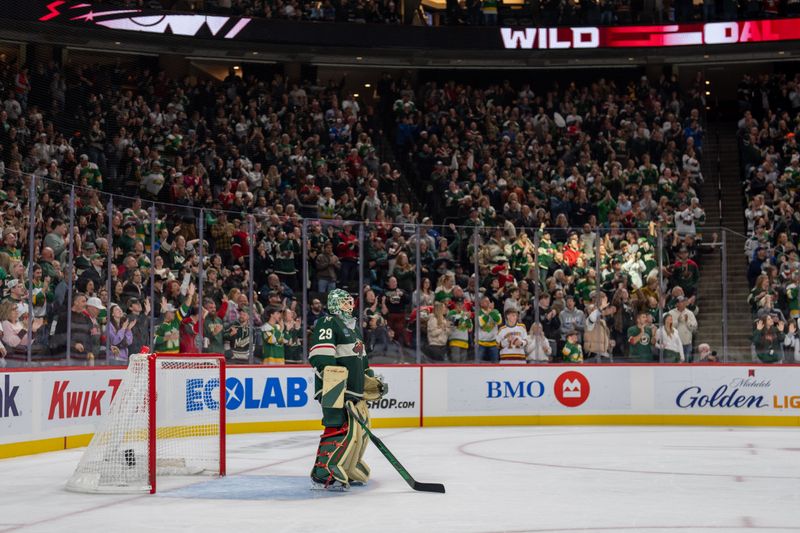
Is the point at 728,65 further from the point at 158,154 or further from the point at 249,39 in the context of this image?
the point at 158,154

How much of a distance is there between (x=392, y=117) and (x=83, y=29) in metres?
7.54

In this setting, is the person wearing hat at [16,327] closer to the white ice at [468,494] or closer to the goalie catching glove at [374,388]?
the white ice at [468,494]

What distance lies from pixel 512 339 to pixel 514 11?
1278 cm

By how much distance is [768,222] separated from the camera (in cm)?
2248

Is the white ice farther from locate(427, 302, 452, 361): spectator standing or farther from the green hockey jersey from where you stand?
locate(427, 302, 452, 361): spectator standing

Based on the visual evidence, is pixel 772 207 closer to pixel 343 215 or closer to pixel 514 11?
pixel 343 215

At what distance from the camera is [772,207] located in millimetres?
23469

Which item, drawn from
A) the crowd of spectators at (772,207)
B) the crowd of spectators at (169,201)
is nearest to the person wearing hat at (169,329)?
the crowd of spectators at (169,201)

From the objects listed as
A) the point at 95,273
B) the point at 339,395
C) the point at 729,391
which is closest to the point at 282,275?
the point at 95,273

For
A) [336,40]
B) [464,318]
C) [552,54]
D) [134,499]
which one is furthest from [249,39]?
[134,499]

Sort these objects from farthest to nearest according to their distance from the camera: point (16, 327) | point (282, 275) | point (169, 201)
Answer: point (169, 201), point (282, 275), point (16, 327)

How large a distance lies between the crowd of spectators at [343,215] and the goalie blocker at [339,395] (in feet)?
15.1

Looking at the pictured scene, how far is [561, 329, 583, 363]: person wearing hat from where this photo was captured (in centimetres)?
1851

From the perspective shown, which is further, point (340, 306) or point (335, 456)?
point (340, 306)
